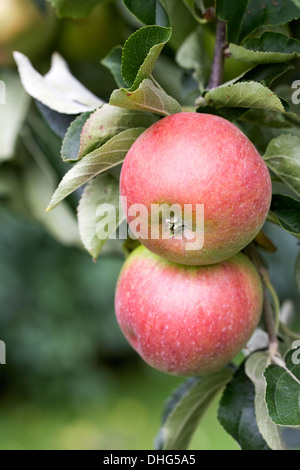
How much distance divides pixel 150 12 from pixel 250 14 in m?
0.10

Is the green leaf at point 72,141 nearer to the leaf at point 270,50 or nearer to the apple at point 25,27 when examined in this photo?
the leaf at point 270,50

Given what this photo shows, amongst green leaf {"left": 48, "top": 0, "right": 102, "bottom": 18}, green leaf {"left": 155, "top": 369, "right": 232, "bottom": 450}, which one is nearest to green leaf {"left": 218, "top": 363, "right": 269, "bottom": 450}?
green leaf {"left": 155, "top": 369, "right": 232, "bottom": 450}

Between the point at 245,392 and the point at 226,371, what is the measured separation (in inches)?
2.4

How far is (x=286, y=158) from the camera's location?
525 mm

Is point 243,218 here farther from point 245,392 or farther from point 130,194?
point 245,392

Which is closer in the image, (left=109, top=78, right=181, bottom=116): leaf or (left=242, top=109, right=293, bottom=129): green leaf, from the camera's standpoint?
(left=109, top=78, right=181, bottom=116): leaf

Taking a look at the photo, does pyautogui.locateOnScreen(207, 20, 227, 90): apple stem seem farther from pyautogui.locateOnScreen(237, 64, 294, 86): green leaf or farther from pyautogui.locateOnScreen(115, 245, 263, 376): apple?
pyautogui.locateOnScreen(115, 245, 263, 376): apple

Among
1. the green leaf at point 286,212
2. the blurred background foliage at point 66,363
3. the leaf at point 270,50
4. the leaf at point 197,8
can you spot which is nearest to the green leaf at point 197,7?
the leaf at point 197,8

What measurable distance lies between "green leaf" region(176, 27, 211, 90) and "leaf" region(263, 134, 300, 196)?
→ 15cm

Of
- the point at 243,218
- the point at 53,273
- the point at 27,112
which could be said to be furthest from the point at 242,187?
the point at 53,273

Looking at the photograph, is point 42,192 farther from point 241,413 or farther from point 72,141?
point 241,413

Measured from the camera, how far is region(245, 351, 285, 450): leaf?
1.80 feet

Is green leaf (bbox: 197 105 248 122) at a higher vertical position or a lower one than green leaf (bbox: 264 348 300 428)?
higher

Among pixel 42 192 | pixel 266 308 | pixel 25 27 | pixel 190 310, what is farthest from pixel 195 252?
pixel 25 27
